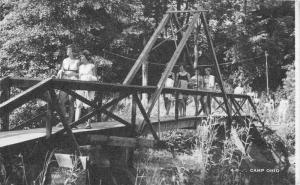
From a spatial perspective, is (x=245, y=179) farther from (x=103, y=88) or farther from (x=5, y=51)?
(x=5, y=51)

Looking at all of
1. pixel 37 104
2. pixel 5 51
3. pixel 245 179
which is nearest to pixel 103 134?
pixel 245 179

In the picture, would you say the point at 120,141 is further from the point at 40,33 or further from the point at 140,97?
the point at 140,97

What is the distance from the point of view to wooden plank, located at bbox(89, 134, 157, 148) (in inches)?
288

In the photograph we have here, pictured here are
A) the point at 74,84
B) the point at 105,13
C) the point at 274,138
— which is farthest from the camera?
the point at 105,13

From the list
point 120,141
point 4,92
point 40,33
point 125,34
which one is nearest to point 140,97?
point 125,34

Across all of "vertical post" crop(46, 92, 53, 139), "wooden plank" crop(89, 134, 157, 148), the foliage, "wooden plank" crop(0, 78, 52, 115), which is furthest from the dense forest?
"wooden plank" crop(0, 78, 52, 115)

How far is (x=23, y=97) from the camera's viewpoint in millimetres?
5773

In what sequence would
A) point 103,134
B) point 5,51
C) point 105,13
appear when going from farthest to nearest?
point 105,13, point 5,51, point 103,134

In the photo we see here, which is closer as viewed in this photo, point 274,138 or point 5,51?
point 274,138

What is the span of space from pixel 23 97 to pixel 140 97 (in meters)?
18.1

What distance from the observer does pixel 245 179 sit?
12875mm

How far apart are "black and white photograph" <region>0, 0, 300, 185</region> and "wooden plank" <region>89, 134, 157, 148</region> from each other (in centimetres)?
2

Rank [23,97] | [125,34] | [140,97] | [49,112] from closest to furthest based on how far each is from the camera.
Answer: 1. [23,97]
2. [49,112]
3. [125,34]
4. [140,97]

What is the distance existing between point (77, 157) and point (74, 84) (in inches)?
44.5
